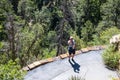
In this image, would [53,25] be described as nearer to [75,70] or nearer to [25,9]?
[25,9]

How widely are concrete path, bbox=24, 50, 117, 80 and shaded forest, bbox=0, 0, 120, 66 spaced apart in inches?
441

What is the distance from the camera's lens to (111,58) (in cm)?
1514

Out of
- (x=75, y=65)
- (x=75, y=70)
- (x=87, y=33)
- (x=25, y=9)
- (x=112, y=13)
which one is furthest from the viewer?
(x=25, y=9)

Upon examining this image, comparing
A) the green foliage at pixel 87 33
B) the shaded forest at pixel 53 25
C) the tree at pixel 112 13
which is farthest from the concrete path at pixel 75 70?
the tree at pixel 112 13

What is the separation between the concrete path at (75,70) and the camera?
1446cm

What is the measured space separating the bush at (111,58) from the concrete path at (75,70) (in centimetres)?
31

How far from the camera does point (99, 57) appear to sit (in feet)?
54.4

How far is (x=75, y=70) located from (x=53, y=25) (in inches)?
1368

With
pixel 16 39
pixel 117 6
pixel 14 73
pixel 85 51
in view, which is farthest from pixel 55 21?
pixel 14 73

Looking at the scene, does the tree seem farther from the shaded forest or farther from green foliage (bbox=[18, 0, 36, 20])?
green foliage (bbox=[18, 0, 36, 20])

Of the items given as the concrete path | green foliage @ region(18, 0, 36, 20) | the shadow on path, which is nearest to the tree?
green foliage @ region(18, 0, 36, 20)

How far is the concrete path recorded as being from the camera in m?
14.5

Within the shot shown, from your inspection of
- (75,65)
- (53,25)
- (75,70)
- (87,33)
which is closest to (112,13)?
(87,33)

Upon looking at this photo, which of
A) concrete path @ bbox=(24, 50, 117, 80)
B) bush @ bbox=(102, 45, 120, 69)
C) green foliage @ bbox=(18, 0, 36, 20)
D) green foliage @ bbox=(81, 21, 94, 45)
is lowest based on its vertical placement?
green foliage @ bbox=(81, 21, 94, 45)
